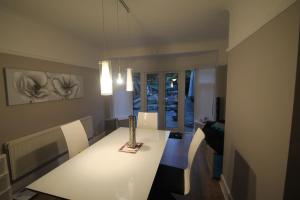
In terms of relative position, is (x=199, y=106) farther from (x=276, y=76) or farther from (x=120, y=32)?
(x=276, y=76)

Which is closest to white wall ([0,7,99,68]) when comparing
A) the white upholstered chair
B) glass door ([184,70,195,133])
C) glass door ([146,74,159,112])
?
glass door ([146,74,159,112])

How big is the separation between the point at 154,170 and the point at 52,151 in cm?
222

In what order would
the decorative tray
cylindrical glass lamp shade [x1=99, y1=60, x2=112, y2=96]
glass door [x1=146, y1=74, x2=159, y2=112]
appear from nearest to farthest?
cylindrical glass lamp shade [x1=99, y1=60, x2=112, y2=96], the decorative tray, glass door [x1=146, y1=74, x2=159, y2=112]

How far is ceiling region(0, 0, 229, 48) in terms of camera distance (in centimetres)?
191

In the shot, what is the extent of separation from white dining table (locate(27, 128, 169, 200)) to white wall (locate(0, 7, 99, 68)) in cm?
194

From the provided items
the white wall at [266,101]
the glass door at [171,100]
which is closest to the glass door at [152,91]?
the glass door at [171,100]

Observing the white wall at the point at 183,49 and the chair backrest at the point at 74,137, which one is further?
the white wall at the point at 183,49

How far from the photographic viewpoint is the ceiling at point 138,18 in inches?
75.3

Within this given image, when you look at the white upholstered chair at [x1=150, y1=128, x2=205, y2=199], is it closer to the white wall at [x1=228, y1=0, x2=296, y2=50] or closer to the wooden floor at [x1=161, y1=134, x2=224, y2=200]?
the wooden floor at [x1=161, y1=134, x2=224, y2=200]

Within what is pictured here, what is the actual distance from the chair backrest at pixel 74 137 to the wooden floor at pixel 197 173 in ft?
4.89

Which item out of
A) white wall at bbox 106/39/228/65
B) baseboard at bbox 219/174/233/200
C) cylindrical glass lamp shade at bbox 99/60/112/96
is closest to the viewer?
cylindrical glass lamp shade at bbox 99/60/112/96

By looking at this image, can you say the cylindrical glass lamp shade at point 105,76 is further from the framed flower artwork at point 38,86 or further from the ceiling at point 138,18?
the framed flower artwork at point 38,86

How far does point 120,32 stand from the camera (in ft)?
9.66

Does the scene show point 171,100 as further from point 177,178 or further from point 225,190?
point 177,178
